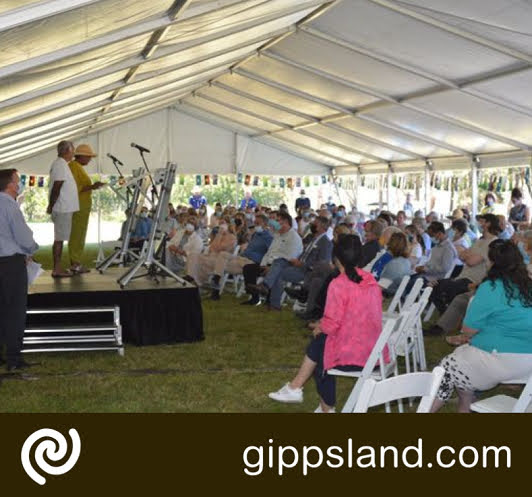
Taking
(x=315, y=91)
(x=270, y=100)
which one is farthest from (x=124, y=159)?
(x=315, y=91)

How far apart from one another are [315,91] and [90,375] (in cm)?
1125

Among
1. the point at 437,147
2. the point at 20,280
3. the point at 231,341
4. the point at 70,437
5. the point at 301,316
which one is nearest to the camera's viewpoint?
the point at 70,437

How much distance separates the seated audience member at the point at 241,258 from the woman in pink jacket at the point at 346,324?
5.55 metres

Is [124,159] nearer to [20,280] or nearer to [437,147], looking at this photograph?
[437,147]

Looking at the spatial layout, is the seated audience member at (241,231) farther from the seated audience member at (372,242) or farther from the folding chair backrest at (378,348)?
the folding chair backrest at (378,348)

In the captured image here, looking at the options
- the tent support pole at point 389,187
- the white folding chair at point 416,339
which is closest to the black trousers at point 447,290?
the white folding chair at point 416,339

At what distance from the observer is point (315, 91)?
15.9 metres

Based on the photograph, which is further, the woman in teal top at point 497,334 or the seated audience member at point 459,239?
the seated audience member at point 459,239

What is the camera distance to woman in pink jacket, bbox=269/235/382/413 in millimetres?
4301

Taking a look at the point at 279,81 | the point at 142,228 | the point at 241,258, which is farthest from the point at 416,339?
the point at 279,81

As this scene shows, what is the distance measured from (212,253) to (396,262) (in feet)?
13.0

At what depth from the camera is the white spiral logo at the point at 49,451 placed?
2531 millimetres

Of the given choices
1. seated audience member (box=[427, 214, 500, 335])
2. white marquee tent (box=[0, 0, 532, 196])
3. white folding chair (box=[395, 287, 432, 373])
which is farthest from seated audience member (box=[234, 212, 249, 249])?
white folding chair (box=[395, 287, 432, 373])

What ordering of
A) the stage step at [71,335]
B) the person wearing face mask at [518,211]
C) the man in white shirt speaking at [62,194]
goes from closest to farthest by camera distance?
the stage step at [71,335] → the man in white shirt speaking at [62,194] → the person wearing face mask at [518,211]
